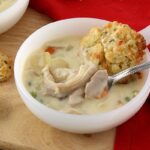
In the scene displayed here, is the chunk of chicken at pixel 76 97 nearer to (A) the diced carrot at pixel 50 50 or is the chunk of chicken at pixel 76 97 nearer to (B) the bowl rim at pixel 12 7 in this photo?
(A) the diced carrot at pixel 50 50

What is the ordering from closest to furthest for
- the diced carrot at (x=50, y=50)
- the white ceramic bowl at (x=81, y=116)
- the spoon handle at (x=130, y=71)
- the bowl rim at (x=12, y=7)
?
the white ceramic bowl at (x=81, y=116), the spoon handle at (x=130, y=71), the diced carrot at (x=50, y=50), the bowl rim at (x=12, y=7)

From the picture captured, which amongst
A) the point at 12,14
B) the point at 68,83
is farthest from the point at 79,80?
the point at 12,14

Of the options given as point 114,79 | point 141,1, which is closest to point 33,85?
point 114,79

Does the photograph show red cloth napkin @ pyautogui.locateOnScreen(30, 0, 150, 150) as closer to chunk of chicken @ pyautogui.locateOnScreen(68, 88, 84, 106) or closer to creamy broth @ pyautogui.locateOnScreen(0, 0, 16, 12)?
creamy broth @ pyautogui.locateOnScreen(0, 0, 16, 12)

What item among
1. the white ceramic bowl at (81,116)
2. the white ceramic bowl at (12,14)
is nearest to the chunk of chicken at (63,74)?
the white ceramic bowl at (81,116)

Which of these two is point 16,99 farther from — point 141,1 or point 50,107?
point 141,1

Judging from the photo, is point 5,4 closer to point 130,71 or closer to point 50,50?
point 50,50

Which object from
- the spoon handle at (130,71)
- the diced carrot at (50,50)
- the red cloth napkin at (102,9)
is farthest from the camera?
the red cloth napkin at (102,9)
